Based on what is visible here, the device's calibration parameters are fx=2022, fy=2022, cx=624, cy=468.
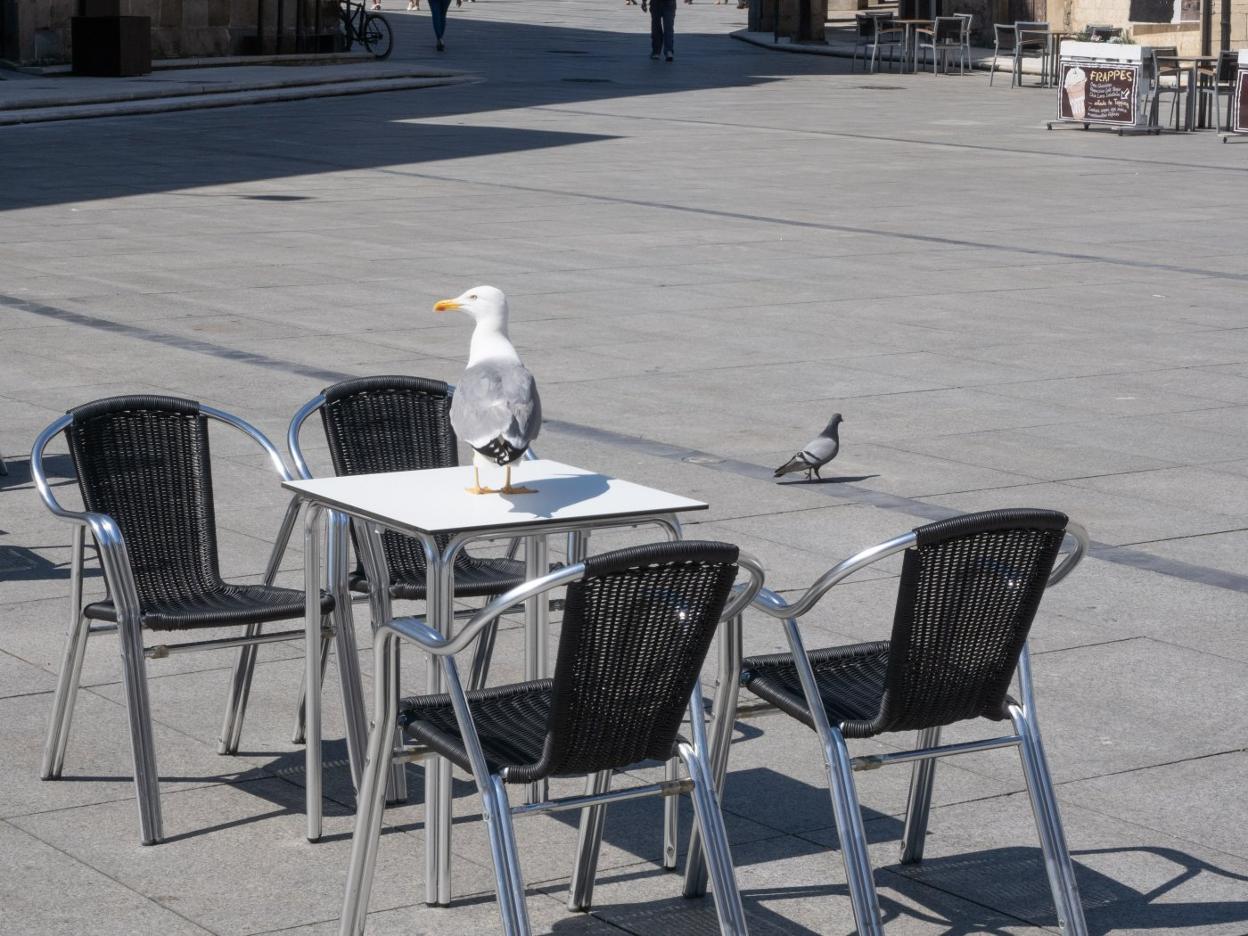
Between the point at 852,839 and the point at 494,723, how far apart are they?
0.82 meters

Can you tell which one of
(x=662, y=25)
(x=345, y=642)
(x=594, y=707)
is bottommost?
(x=345, y=642)

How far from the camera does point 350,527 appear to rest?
227 inches

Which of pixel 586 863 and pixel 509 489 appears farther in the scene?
pixel 509 489

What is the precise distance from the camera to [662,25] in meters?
42.8

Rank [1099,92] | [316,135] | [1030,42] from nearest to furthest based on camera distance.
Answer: [316,135], [1099,92], [1030,42]

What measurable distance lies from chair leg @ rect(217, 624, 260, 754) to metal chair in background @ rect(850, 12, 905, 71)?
120ft

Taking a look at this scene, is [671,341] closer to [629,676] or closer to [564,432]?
[564,432]

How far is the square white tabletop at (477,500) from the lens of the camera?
15.0ft

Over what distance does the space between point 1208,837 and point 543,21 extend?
56.1m

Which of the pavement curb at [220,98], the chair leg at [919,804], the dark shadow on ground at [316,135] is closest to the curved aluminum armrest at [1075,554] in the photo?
the chair leg at [919,804]

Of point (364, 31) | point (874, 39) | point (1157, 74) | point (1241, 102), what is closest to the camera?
point (1241, 102)

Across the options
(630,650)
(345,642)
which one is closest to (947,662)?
(630,650)

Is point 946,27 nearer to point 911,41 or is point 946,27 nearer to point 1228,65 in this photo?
point 911,41

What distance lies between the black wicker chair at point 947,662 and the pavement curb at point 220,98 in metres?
25.0
